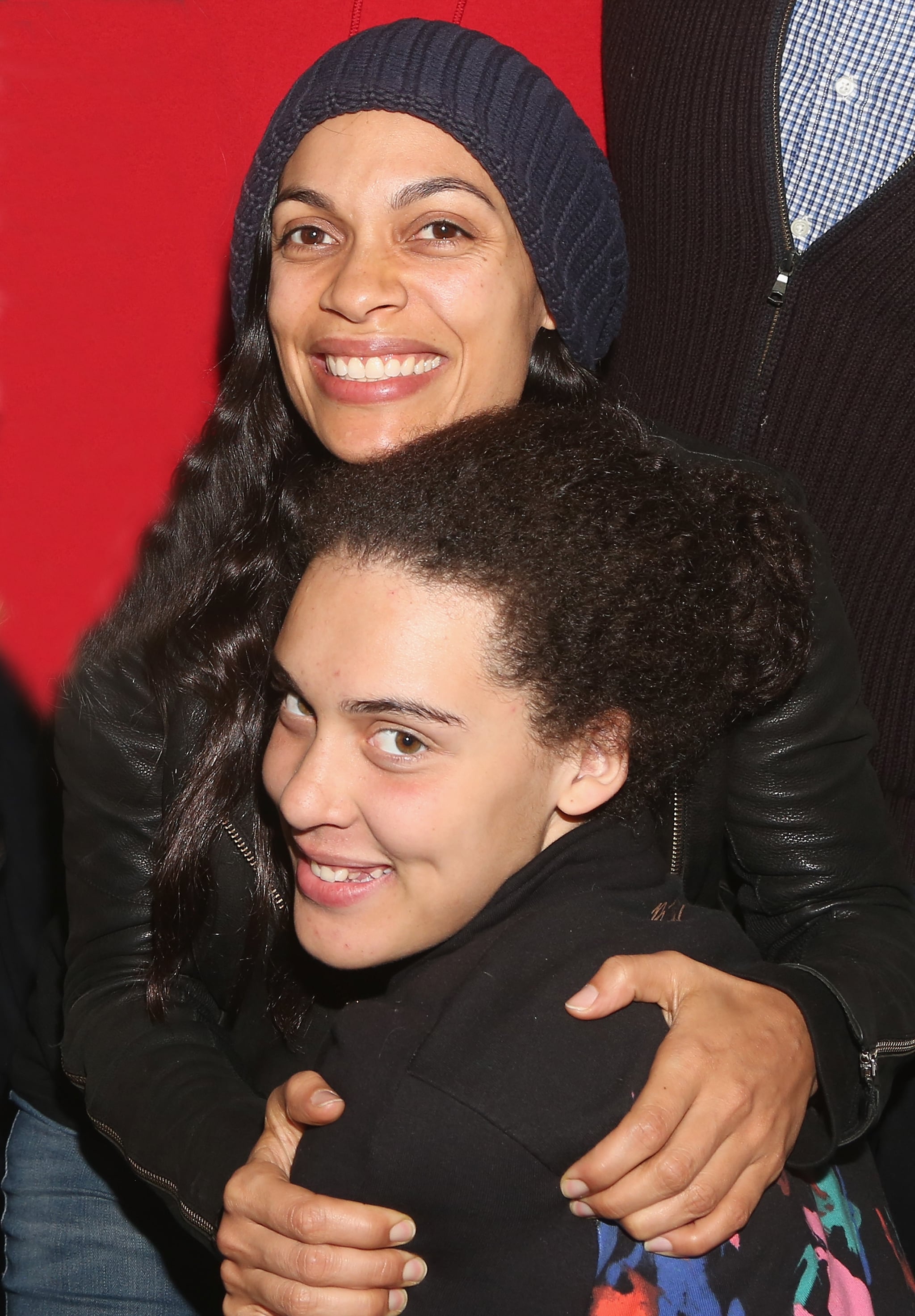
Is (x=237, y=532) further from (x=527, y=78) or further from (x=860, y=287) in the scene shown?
(x=860, y=287)

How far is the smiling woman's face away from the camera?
146 centimetres

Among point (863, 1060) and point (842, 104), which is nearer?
point (863, 1060)

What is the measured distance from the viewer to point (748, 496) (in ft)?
4.76

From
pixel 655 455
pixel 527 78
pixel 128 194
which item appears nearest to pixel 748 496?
pixel 655 455

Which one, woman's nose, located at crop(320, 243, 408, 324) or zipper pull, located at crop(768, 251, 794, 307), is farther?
zipper pull, located at crop(768, 251, 794, 307)

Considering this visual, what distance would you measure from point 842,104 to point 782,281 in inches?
10.0

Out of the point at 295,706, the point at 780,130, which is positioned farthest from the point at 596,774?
the point at 780,130

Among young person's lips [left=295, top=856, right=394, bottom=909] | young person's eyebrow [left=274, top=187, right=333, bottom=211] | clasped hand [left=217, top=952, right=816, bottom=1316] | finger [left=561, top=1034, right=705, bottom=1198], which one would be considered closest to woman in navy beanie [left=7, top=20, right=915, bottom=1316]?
young person's eyebrow [left=274, top=187, right=333, bottom=211]

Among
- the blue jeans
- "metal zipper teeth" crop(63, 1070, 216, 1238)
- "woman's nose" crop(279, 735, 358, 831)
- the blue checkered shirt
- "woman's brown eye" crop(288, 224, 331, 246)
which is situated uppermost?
the blue checkered shirt

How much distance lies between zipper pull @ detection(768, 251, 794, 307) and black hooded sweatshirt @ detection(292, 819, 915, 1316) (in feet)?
3.44

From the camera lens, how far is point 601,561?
48.7 inches

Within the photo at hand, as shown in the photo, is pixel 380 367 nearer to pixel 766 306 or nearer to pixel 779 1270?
pixel 766 306

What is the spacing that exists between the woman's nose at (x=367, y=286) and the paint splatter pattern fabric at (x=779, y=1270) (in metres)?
0.99

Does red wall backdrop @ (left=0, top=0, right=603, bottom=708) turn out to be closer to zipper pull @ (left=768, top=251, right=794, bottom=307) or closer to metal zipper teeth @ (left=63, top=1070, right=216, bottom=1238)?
zipper pull @ (left=768, top=251, right=794, bottom=307)
